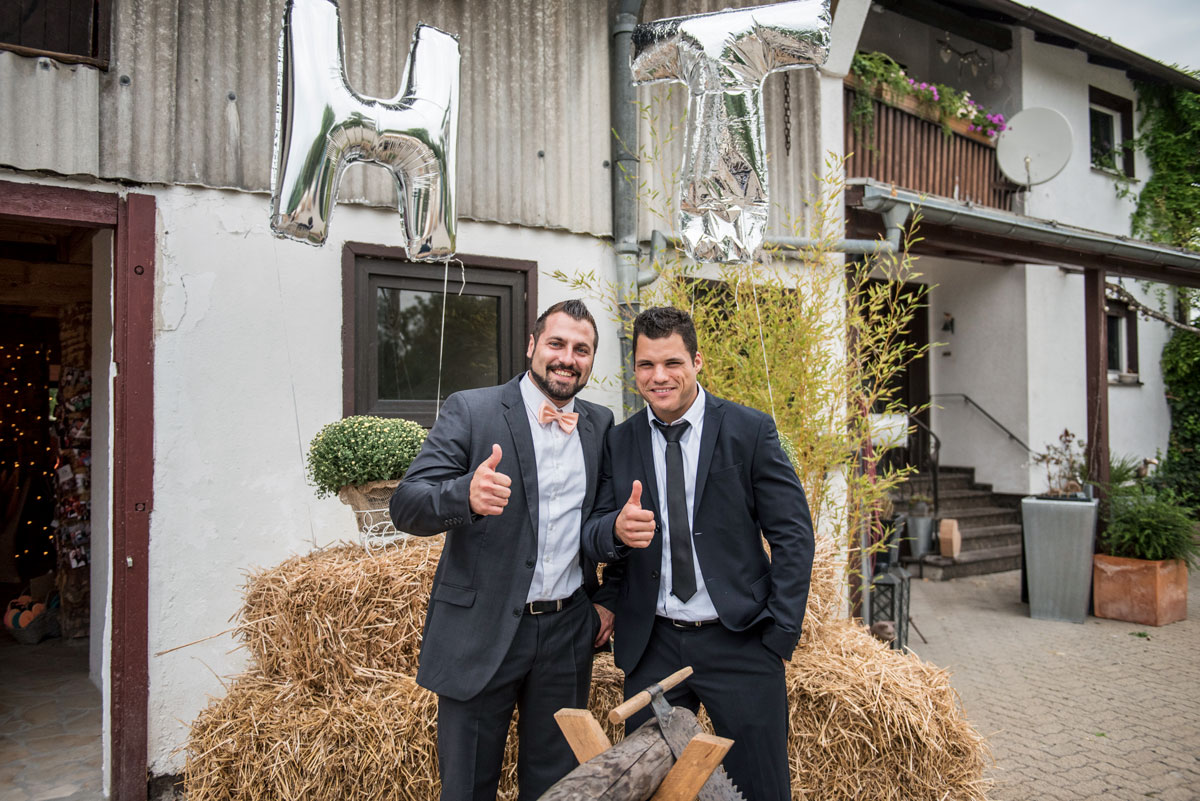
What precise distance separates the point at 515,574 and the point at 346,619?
1.12 metres

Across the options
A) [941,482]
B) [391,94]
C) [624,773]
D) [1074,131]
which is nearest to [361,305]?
[391,94]

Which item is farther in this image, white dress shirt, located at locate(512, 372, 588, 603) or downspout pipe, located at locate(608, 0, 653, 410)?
downspout pipe, located at locate(608, 0, 653, 410)

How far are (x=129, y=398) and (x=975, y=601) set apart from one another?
758 centimetres

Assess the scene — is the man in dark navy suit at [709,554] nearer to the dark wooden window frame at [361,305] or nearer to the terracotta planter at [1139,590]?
the dark wooden window frame at [361,305]

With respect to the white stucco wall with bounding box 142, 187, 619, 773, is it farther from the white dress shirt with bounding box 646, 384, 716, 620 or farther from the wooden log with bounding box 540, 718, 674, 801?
the wooden log with bounding box 540, 718, 674, 801

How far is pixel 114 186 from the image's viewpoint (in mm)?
3803

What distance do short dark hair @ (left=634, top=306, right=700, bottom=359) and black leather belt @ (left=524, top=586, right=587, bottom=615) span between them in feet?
2.55

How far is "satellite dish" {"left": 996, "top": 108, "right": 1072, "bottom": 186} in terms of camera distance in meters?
8.53

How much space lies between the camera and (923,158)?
8.37 meters

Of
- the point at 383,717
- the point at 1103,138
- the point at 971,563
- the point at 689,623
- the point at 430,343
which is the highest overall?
the point at 1103,138

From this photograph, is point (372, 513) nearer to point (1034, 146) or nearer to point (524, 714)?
point (524, 714)

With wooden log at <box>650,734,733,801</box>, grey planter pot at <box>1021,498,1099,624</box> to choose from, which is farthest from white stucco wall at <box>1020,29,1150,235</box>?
wooden log at <box>650,734,733,801</box>

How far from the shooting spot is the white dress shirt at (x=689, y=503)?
2.34 metres

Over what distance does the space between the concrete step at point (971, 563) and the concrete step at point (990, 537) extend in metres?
0.07
